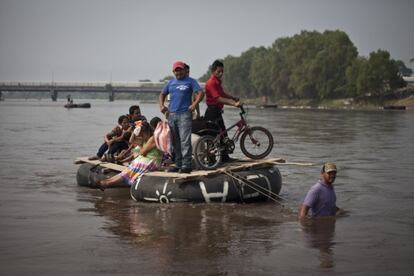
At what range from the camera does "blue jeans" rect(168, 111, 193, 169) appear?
42.3 ft

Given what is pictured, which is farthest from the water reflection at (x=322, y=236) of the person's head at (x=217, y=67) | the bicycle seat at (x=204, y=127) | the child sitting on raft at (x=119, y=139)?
the child sitting on raft at (x=119, y=139)

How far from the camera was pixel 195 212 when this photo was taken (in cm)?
1217

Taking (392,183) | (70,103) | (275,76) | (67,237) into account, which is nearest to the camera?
(67,237)

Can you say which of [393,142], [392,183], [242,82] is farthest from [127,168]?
[242,82]

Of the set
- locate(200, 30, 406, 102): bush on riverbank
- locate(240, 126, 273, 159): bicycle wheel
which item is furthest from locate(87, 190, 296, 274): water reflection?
locate(200, 30, 406, 102): bush on riverbank

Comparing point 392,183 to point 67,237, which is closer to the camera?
point 67,237

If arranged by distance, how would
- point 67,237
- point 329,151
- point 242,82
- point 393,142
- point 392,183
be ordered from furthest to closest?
point 242,82
point 393,142
point 329,151
point 392,183
point 67,237

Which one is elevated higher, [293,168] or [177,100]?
[177,100]

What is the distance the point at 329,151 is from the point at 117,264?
19053 mm

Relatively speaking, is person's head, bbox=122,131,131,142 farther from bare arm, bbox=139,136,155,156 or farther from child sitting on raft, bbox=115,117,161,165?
bare arm, bbox=139,136,155,156

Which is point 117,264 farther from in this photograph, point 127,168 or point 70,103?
point 70,103

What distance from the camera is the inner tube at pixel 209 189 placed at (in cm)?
1286

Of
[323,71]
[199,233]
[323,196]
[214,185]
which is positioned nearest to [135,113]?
[214,185]

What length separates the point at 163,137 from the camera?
43.3 ft
